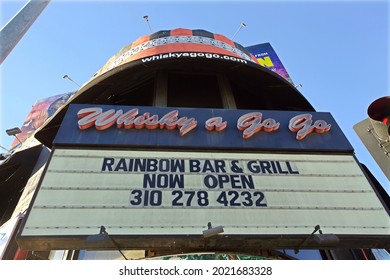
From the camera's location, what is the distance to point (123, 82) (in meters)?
10.8

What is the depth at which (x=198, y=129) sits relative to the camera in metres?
8.34

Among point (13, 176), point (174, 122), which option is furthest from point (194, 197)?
point (13, 176)

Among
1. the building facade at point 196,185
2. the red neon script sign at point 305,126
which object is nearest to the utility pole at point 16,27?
the building facade at point 196,185

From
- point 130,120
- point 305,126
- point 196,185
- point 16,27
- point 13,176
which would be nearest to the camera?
point 16,27

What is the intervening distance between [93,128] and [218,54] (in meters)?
4.92

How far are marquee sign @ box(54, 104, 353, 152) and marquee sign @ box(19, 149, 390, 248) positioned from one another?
0.41 m

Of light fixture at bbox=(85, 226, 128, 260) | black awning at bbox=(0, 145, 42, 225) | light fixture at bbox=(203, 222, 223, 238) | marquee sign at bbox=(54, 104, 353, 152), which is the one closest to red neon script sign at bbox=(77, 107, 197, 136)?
marquee sign at bbox=(54, 104, 353, 152)

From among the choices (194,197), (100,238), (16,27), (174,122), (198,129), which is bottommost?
(100,238)

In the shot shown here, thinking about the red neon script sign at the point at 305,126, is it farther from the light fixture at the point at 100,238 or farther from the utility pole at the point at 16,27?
the utility pole at the point at 16,27

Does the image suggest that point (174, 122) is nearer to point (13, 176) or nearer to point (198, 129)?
point (198, 129)

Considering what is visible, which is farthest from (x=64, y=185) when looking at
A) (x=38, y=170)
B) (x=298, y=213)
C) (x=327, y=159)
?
(x=38, y=170)

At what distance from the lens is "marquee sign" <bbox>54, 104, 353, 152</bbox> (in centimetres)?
786

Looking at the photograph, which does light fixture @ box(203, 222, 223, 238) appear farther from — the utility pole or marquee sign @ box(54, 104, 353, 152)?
the utility pole

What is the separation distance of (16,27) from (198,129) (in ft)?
15.4
